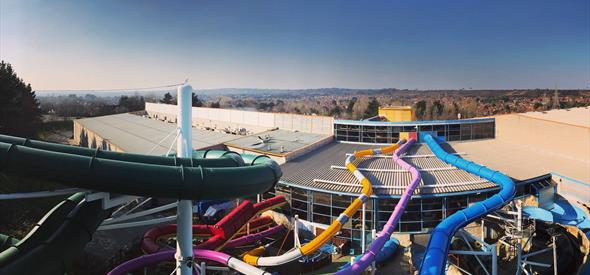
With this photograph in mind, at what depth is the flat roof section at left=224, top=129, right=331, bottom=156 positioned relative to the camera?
93.9 ft

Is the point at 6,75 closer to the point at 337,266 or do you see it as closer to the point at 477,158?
the point at 337,266

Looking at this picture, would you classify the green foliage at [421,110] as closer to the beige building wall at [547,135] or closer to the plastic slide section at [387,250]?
the beige building wall at [547,135]

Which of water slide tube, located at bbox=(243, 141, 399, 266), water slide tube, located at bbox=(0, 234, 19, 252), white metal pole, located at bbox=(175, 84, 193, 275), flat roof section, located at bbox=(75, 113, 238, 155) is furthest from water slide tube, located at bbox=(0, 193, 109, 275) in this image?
flat roof section, located at bbox=(75, 113, 238, 155)

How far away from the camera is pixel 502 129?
3212cm

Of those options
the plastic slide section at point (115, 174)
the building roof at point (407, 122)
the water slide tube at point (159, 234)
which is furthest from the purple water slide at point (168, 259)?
the building roof at point (407, 122)

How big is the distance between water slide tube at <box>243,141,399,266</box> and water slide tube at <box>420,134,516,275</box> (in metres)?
4.17

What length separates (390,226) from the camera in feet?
56.5

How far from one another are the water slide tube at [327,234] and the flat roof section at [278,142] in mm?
5816

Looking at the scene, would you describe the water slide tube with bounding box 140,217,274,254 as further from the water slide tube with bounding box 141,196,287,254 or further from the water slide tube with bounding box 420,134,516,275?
the water slide tube with bounding box 420,134,516,275

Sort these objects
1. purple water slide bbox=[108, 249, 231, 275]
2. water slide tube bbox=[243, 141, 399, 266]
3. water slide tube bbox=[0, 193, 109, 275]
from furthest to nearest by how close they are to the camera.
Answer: water slide tube bbox=[243, 141, 399, 266]
purple water slide bbox=[108, 249, 231, 275]
water slide tube bbox=[0, 193, 109, 275]

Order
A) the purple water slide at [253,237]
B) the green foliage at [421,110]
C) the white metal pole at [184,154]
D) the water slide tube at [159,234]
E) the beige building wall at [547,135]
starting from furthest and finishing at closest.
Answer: the green foliage at [421,110] < the beige building wall at [547,135] < the purple water slide at [253,237] < the water slide tube at [159,234] < the white metal pole at [184,154]

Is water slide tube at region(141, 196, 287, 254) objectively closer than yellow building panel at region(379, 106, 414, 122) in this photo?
Yes

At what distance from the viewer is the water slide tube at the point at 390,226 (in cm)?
1492

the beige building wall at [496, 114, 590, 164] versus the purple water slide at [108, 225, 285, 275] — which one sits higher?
the beige building wall at [496, 114, 590, 164]
